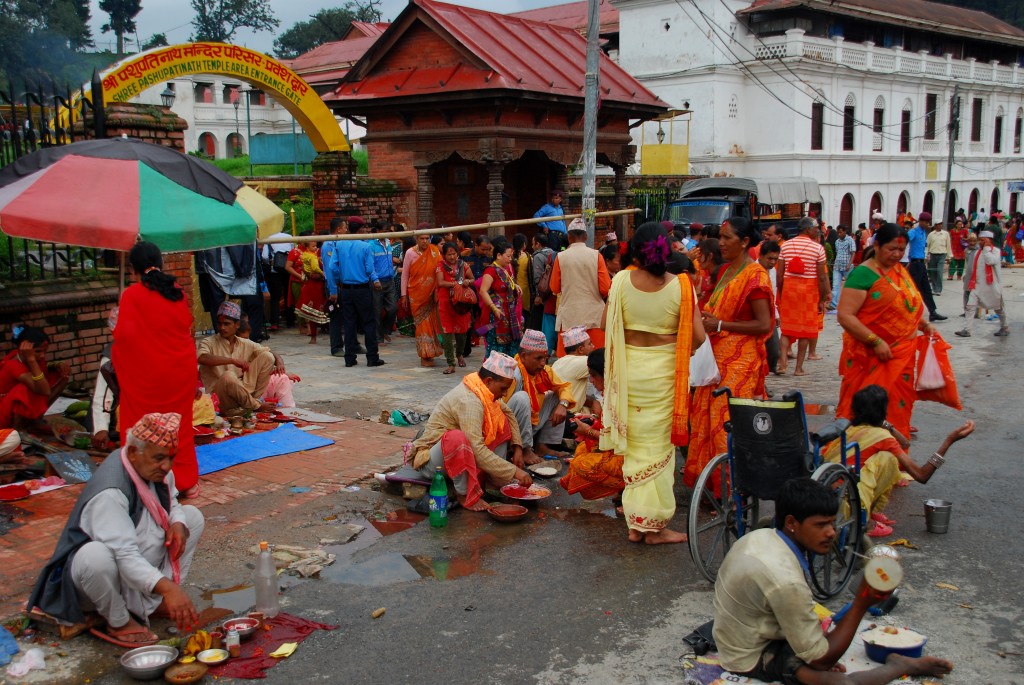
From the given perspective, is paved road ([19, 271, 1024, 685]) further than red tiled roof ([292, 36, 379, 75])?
Result: No

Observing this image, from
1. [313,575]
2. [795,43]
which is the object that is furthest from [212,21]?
[313,575]

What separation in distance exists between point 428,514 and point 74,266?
4630 mm

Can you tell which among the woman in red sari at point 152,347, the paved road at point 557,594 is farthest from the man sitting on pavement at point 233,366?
the paved road at point 557,594

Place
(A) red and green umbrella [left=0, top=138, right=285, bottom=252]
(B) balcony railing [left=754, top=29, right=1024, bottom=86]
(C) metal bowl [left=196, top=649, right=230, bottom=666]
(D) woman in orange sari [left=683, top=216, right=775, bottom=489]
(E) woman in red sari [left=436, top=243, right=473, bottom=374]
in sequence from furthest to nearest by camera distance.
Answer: (B) balcony railing [left=754, top=29, right=1024, bottom=86] < (E) woman in red sari [left=436, top=243, right=473, bottom=374] < (A) red and green umbrella [left=0, top=138, right=285, bottom=252] < (D) woman in orange sari [left=683, top=216, right=775, bottom=489] < (C) metal bowl [left=196, top=649, right=230, bottom=666]

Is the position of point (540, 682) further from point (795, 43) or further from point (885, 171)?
point (885, 171)

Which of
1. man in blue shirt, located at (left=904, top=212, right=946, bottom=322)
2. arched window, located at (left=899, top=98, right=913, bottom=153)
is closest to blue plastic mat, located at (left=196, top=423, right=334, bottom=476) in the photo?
man in blue shirt, located at (left=904, top=212, right=946, bottom=322)

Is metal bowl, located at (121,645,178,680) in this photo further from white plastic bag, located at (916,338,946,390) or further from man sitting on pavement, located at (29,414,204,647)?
white plastic bag, located at (916,338,946,390)

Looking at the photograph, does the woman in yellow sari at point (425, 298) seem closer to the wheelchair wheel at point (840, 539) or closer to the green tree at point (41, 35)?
the wheelchair wheel at point (840, 539)

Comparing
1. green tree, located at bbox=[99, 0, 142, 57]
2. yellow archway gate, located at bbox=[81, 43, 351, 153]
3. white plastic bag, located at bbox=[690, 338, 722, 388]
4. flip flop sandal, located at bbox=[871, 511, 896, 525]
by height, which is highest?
green tree, located at bbox=[99, 0, 142, 57]

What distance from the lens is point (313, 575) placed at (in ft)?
17.3

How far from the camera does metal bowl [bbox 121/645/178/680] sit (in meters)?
4.03

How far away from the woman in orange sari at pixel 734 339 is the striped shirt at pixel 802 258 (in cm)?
502

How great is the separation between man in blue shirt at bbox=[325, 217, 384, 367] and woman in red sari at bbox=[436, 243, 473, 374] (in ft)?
2.71

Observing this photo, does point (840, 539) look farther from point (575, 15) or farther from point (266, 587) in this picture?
point (575, 15)
